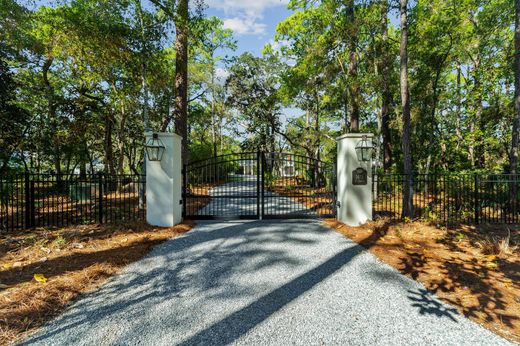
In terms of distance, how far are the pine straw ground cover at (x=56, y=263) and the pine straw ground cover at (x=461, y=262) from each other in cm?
424

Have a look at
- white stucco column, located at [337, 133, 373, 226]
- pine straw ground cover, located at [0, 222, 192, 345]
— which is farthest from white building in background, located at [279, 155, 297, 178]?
pine straw ground cover, located at [0, 222, 192, 345]

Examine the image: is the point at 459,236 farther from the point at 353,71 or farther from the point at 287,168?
the point at 353,71

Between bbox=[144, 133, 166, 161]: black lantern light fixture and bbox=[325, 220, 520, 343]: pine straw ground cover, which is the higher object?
bbox=[144, 133, 166, 161]: black lantern light fixture

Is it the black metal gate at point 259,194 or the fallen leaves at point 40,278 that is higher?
the black metal gate at point 259,194

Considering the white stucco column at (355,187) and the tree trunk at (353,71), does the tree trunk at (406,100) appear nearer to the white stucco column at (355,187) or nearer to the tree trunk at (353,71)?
the white stucco column at (355,187)

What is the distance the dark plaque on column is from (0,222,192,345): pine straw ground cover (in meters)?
4.27

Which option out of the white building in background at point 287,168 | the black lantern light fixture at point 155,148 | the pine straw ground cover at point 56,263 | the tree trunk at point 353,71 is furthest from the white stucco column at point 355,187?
the tree trunk at point 353,71

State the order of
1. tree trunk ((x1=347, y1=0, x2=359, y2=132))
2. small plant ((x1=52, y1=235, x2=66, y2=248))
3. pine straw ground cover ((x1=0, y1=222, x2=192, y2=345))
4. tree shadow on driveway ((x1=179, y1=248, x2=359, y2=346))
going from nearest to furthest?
tree shadow on driveway ((x1=179, y1=248, x2=359, y2=346)) < pine straw ground cover ((x1=0, y1=222, x2=192, y2=345)) < small plant ((x1=52, y1=235, x2=66, y2=248)) < tree trunk ((x1=347, y1=0, x2=359, y2=132))

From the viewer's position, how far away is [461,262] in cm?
383

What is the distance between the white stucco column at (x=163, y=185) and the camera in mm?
5801

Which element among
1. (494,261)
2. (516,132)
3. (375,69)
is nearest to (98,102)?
(375,69)

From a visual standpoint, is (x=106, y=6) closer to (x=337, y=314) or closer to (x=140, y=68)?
(x=140, y=68)

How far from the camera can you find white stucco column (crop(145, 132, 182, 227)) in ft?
19.0

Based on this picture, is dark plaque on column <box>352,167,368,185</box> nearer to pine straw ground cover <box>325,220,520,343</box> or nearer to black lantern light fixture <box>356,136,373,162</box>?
black lantern light fixture <box>356,136,373,162</box>
